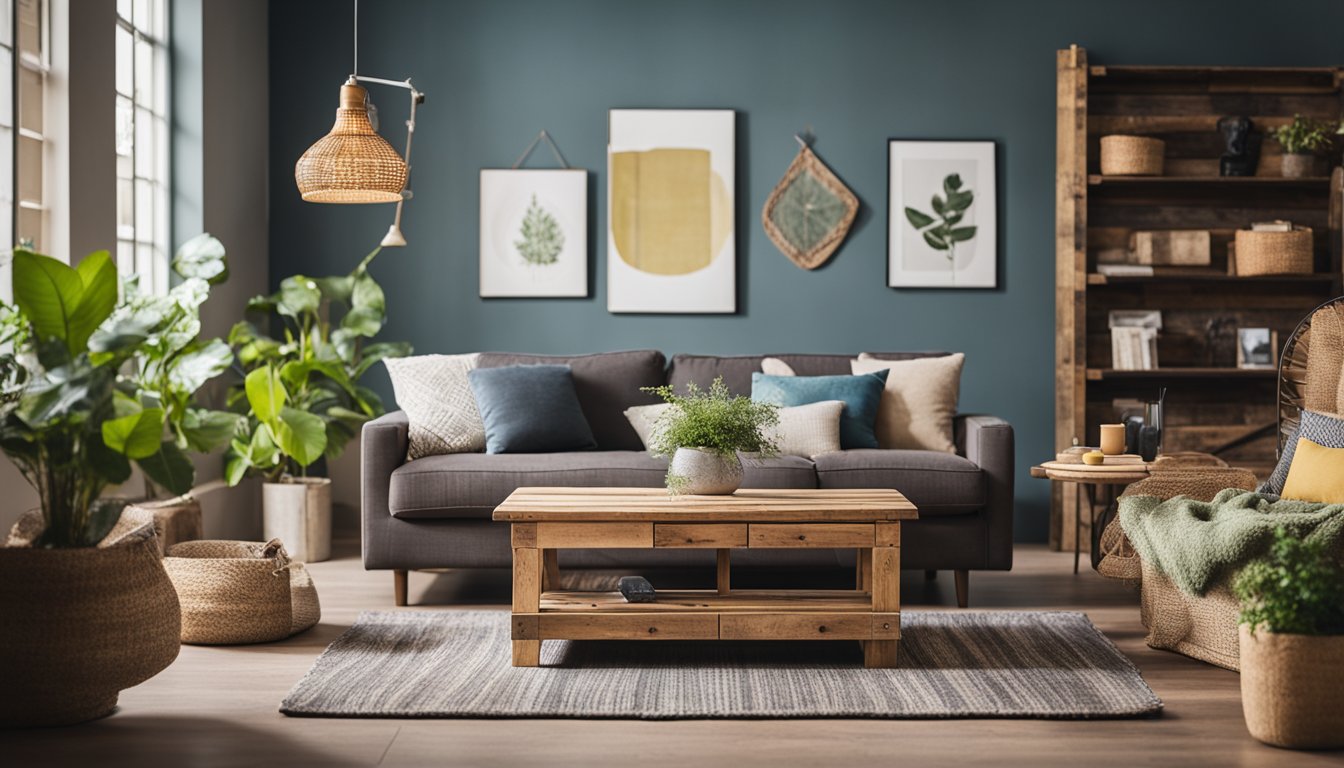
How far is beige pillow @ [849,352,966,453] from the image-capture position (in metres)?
4.80

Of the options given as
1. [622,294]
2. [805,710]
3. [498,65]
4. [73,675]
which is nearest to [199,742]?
[73,675]

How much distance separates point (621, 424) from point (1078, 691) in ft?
7.48

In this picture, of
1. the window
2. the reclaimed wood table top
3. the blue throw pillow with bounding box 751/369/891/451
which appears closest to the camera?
the reclaimed wood table top

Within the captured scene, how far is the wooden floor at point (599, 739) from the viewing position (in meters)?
2.71

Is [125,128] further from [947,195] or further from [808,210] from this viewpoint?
[947,195]

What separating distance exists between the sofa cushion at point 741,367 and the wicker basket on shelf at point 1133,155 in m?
1.29

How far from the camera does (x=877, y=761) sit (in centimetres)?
270

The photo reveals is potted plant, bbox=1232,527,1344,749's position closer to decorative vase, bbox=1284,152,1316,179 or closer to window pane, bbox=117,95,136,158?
decorative vase, bbox=1284,152,1316,179

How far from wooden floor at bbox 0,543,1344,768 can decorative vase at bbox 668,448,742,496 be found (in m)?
0.86

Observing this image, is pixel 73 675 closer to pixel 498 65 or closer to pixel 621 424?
pixel 621 424

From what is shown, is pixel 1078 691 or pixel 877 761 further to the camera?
pixel 1078 691

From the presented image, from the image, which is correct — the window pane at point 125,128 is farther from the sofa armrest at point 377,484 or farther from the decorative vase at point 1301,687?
the decorative vase at point 1301,687

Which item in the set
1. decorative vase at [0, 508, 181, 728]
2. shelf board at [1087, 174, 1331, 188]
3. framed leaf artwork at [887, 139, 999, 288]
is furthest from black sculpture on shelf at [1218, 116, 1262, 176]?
decorative vase at [0, 508, 181, 728]

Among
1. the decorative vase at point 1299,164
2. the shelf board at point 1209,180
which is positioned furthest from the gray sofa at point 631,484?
the decorative vase at point 1299,164
